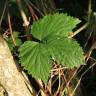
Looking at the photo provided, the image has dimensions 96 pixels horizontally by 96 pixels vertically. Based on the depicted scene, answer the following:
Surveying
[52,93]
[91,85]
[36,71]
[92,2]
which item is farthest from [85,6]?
[36,71]

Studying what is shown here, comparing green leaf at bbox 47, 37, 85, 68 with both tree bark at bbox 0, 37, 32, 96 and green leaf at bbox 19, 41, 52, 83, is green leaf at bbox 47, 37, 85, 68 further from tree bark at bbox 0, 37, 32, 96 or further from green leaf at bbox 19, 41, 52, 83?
tree bark at bbox 0, 37, 32, 96

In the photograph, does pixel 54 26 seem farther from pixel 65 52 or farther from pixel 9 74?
pixel 9 74

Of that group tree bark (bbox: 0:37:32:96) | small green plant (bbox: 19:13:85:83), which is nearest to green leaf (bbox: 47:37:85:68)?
small green plant (bbox: 19:13:85:83)

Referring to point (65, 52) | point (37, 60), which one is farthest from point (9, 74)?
point (65, 52)

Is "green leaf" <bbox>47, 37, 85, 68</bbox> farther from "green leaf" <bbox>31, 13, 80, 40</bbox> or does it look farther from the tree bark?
the tree bark

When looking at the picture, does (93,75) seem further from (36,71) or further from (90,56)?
(36,71)

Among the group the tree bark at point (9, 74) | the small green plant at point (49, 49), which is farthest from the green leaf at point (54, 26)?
the tree bark at point (9, 74)

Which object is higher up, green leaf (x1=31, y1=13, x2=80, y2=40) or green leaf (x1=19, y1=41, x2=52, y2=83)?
green leaf (x1=31, y1=13, x2=80, y2=40)
